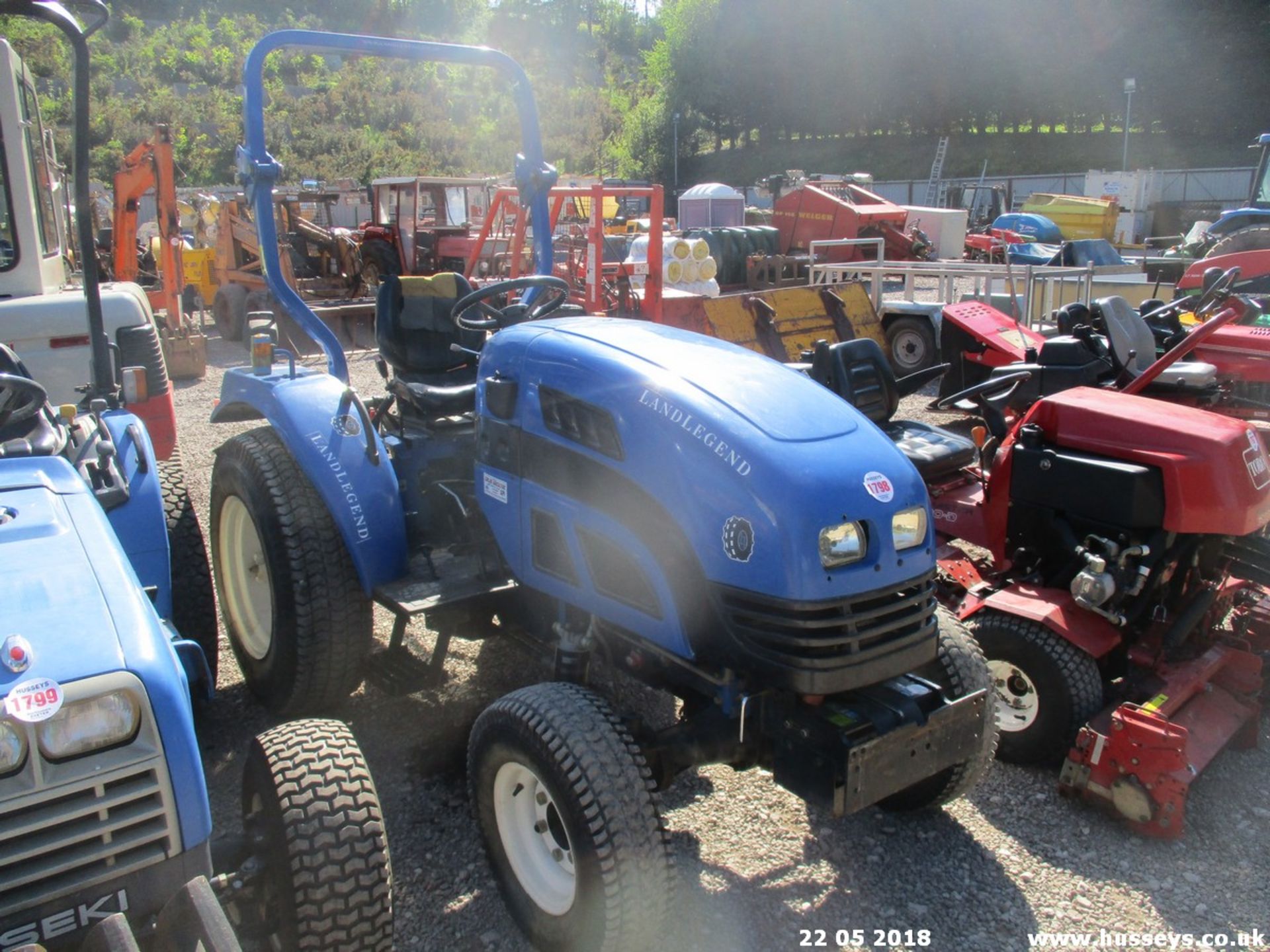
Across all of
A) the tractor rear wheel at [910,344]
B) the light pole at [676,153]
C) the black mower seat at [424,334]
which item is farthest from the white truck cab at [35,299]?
the light pole at [676,153]

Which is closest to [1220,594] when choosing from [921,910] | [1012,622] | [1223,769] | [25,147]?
[1223,769]

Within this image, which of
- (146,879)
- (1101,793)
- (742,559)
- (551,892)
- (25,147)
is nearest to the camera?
(146,879)

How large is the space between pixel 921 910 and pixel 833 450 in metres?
1.25

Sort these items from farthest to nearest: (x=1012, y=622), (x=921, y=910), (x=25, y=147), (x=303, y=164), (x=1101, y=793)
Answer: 1. (x=303, y=164)
2. (x=25, y=147)
3. (x=1012, y=622)
4. (x=1101, y=793)
5. (x=921, y=910)

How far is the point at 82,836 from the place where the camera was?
1520mm

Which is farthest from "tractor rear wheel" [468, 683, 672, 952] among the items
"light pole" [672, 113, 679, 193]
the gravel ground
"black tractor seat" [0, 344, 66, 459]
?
"light pole" [672, 113, 679, 193]

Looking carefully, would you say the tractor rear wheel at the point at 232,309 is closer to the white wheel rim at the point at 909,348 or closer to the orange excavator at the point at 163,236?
the orange excavator at the point at 163,236

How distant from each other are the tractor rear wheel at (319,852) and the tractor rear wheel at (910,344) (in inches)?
318

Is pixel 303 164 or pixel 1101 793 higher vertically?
pixel 303 164

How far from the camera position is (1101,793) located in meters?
2.91

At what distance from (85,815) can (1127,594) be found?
290cm

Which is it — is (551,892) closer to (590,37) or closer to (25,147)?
(25,147)

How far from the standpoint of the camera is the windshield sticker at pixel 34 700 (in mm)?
1445

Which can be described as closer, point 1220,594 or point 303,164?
point 1220,594
